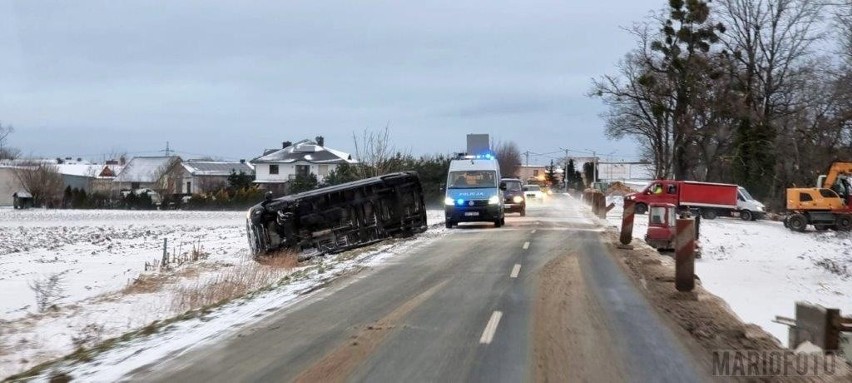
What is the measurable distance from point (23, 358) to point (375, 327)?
13.2ft

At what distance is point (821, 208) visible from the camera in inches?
1460

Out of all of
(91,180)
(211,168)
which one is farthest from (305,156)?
(91,180)

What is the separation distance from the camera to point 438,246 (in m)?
21.9

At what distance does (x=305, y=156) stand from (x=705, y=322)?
268 ft

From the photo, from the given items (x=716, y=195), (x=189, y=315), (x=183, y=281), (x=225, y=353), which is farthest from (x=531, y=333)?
(x=716, y=195)

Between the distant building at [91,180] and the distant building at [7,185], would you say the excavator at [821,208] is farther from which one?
the distant building at [7,185]

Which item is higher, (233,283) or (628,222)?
(628,222)

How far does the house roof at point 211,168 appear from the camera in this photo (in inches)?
3981

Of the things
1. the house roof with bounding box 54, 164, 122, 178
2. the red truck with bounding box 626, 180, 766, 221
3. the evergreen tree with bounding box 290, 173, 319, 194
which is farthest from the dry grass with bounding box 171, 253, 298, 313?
the house roof with bounding box 54, 164, 122, 178

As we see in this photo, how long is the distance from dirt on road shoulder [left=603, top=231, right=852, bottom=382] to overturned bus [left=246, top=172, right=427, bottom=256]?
8363 mm

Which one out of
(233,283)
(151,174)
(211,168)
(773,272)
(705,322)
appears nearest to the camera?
(705,322)

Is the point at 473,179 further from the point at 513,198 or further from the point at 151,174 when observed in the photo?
the point at 151,174

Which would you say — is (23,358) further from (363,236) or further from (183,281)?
(363,236)

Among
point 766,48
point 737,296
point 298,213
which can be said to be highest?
point 766,48
